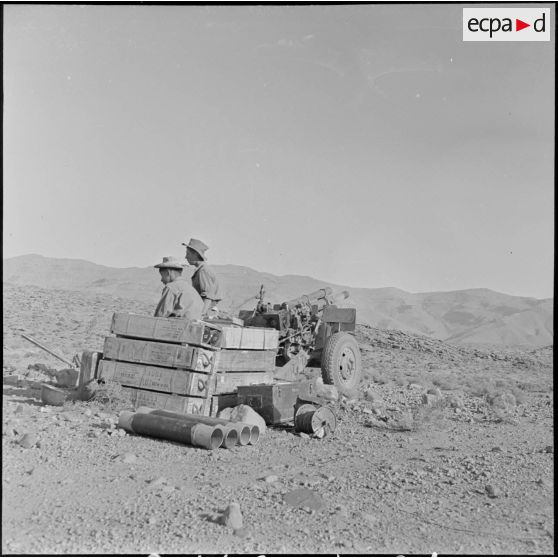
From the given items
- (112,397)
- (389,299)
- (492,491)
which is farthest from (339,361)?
(389,299)

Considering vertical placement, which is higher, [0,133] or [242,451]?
[0,133]

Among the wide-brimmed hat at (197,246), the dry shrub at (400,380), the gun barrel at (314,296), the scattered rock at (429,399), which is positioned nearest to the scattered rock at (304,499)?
the wide-brimmed hat at (197,246)

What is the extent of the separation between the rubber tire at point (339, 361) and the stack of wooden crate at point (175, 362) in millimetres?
2935

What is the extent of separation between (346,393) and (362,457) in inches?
165

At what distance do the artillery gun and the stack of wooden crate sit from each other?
2395 millimetres

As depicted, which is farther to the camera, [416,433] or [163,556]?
[416,433]

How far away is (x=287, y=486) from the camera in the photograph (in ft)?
14.3

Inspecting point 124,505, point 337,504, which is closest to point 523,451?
point 337,504

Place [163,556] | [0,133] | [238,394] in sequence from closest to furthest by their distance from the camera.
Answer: [163,556]
[0,133]
[238,394]

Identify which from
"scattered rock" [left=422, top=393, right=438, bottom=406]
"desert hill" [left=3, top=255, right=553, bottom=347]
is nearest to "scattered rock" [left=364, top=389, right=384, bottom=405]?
"scattered rock" [left=422, top=393, right=438, bottom=406]

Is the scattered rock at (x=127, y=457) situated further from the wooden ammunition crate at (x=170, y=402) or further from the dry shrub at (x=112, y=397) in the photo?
the dry shrub at (x=112, y=397)

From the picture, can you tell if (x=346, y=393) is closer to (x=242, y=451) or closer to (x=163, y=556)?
(x=242, y=451)

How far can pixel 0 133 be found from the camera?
4281 millimetres

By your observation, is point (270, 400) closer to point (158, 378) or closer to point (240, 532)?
point (158, 378)
